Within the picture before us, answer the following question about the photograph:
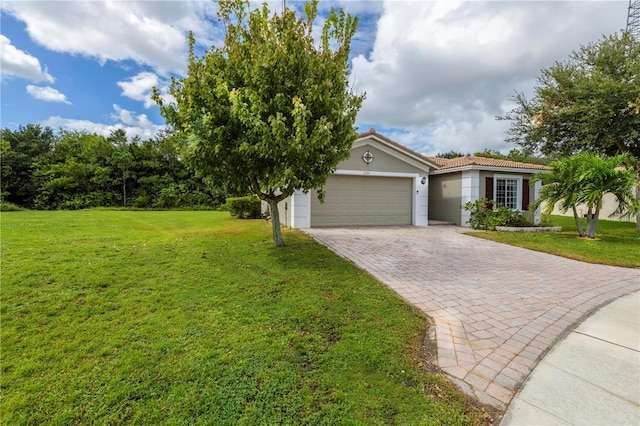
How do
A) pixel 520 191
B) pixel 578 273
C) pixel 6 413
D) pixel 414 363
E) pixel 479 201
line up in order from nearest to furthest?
pixel 6 413, pixel 414 363, pixel 578 273, pixel 479 201, pixel 520 191

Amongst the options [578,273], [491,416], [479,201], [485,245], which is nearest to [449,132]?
[479,201]

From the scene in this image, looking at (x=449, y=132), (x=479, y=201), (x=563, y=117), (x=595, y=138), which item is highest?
(x=449, y=132)

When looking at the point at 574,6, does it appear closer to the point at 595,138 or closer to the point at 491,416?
the point at 595,138

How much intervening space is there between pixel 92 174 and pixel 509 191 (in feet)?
101

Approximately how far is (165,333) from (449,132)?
2830 cm

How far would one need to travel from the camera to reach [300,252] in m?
7.18

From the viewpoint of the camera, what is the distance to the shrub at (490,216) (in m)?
12.7

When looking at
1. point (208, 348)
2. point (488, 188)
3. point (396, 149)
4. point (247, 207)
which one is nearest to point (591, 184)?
point (488, 188)

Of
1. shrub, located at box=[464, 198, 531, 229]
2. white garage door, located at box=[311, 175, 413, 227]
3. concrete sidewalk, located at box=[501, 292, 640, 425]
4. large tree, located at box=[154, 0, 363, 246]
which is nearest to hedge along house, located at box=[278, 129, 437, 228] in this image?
white garage door, located at box=[311, 175, 413, 227]

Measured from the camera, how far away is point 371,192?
13.2m

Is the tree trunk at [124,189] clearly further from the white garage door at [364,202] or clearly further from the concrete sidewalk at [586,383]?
the concrete sidewalk at [586,383]

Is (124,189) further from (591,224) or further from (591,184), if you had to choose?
(591,224)

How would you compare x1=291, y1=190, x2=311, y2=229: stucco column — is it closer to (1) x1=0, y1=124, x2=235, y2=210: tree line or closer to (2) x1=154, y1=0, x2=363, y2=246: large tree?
(2) x1=154, y1=0, x2=363, y2=246: large tree

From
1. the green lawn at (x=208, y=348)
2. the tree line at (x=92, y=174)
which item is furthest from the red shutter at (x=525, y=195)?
the tree line at (x=92, y=174)
